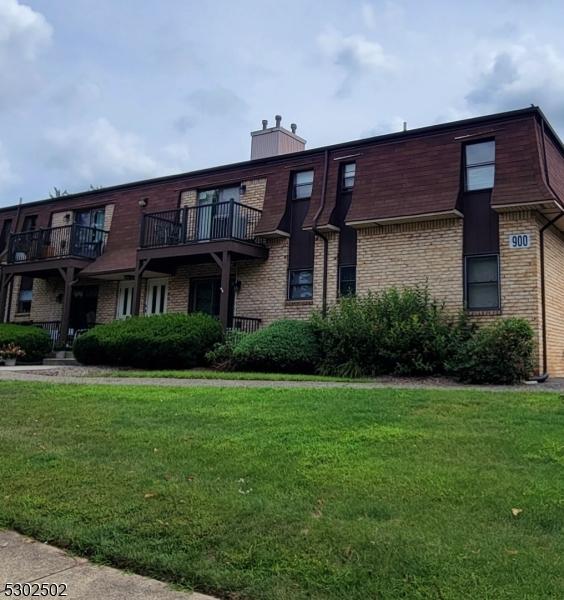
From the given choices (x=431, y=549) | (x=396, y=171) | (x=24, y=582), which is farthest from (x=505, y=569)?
(x=396, y=171)

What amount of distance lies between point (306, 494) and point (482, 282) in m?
11.4

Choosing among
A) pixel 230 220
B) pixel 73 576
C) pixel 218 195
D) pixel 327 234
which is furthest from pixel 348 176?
pixel 73 576

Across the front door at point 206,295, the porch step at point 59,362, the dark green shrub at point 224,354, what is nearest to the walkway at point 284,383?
the dark green shrub at point 224,354

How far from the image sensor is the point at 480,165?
15.3 metres

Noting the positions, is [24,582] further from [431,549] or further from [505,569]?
[505,569]

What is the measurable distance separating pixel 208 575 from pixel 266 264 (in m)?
15.5

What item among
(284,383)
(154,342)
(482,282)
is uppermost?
(482,282)

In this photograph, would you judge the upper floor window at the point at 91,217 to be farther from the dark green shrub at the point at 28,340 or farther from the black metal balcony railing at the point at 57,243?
the dark green shrub at the point at 28,340

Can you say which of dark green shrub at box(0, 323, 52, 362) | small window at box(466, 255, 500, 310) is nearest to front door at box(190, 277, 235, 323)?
dark green shrub at box(0, 323, 52, 362)

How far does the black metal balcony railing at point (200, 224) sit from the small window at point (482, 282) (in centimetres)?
678

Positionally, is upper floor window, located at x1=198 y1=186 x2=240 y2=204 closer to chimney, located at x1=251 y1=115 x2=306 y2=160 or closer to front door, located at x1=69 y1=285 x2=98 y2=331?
chimney, located at x1=251 y1=115 x2=306 y2=160

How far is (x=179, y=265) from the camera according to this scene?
2078 centimetres

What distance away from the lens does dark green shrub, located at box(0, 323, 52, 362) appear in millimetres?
19078

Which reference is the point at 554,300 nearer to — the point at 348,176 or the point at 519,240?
the point at 519,240
